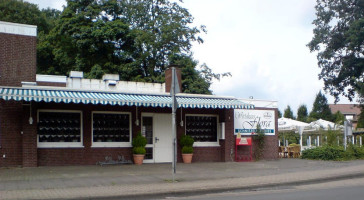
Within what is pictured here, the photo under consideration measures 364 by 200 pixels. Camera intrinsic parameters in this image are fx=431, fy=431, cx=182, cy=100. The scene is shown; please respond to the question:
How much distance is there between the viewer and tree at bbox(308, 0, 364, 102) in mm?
39812

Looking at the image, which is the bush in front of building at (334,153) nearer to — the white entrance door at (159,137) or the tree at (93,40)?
the white entrance door at (159,137)

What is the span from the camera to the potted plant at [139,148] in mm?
18422

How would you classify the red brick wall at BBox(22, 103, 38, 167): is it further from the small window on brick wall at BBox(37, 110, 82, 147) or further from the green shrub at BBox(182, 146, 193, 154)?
the green shrub at BBox(182, 146, 193, 154)

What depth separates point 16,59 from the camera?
17.1 m

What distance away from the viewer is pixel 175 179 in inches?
549

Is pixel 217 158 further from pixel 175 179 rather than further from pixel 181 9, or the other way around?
pixel 181 9

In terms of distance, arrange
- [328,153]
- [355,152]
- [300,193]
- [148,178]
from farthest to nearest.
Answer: [355,152] < [328,153] < [148,178] < [300,193]

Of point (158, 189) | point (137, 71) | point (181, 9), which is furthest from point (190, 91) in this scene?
point (158, 189)

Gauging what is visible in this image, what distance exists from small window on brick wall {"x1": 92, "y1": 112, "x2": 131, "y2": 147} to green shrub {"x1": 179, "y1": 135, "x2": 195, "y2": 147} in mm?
2395

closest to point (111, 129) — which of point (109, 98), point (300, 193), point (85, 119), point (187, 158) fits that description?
point (85, 119)

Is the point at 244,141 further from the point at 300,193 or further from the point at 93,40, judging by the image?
the point at 93,40

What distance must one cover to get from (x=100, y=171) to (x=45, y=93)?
3511 mm

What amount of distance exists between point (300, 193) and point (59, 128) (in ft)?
33.7

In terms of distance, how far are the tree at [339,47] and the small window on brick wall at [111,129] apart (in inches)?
1052
